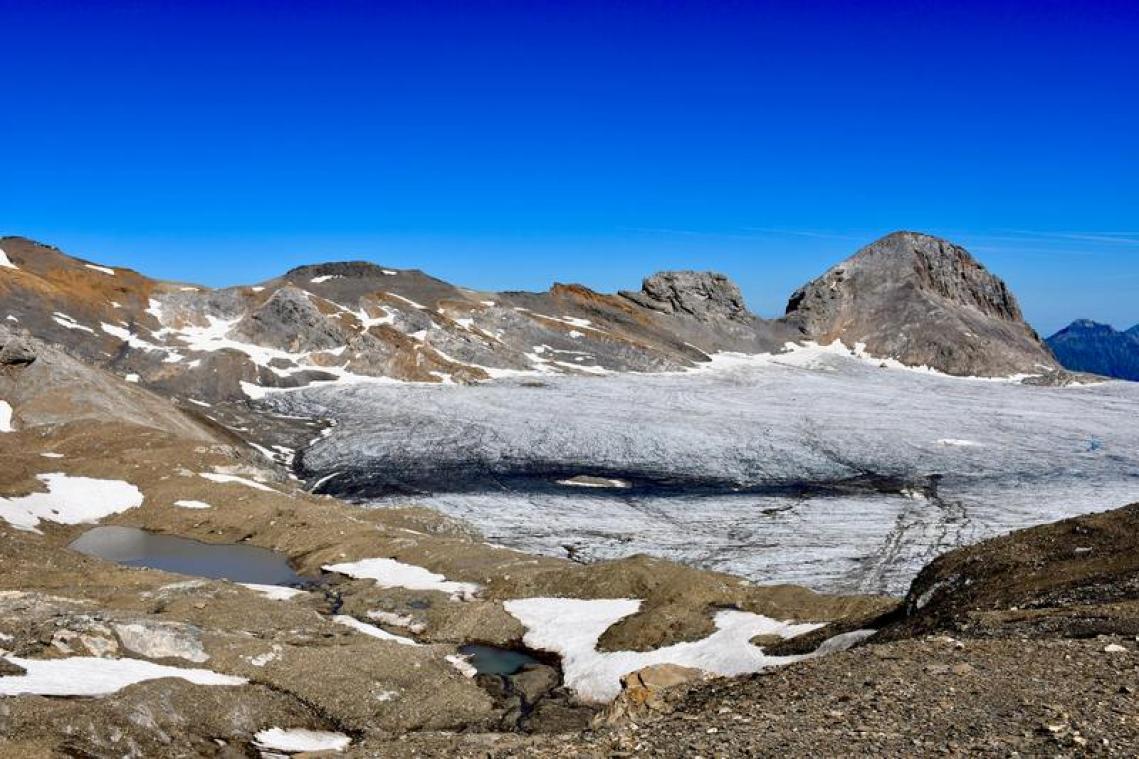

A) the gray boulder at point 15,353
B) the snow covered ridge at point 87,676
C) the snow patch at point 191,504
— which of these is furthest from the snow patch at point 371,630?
the gray boulder at point 15,353

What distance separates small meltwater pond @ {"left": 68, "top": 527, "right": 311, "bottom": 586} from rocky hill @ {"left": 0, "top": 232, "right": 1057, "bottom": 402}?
6412cm

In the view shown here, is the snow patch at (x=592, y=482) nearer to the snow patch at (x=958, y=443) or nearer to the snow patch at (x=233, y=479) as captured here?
the snow patch at (x=233, y=479)

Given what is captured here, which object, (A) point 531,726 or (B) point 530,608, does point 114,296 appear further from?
(A) point 531,726

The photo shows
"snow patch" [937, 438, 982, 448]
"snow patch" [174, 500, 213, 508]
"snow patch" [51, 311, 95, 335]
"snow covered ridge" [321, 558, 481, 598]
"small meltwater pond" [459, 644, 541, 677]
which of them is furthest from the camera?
"snow patch" [51, 311, 95, 335]

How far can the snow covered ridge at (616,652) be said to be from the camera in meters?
30.0

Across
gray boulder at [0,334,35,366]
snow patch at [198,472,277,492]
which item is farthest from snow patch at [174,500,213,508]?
gray boulder at [0,334,35,366]

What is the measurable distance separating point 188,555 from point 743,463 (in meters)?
52.6

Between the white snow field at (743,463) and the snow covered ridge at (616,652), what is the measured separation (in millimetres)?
16939

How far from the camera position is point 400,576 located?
45.2 meters

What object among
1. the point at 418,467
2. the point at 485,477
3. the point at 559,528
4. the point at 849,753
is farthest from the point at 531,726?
the point at 418,467

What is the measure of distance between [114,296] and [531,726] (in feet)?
459

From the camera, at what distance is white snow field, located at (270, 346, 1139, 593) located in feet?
198

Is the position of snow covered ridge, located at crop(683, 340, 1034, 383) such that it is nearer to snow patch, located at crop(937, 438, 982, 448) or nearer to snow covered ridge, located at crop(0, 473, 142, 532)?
Result: snow patch, located at crop(937, 438, 982, 448)

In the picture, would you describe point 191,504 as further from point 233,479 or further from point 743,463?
point 743,463
